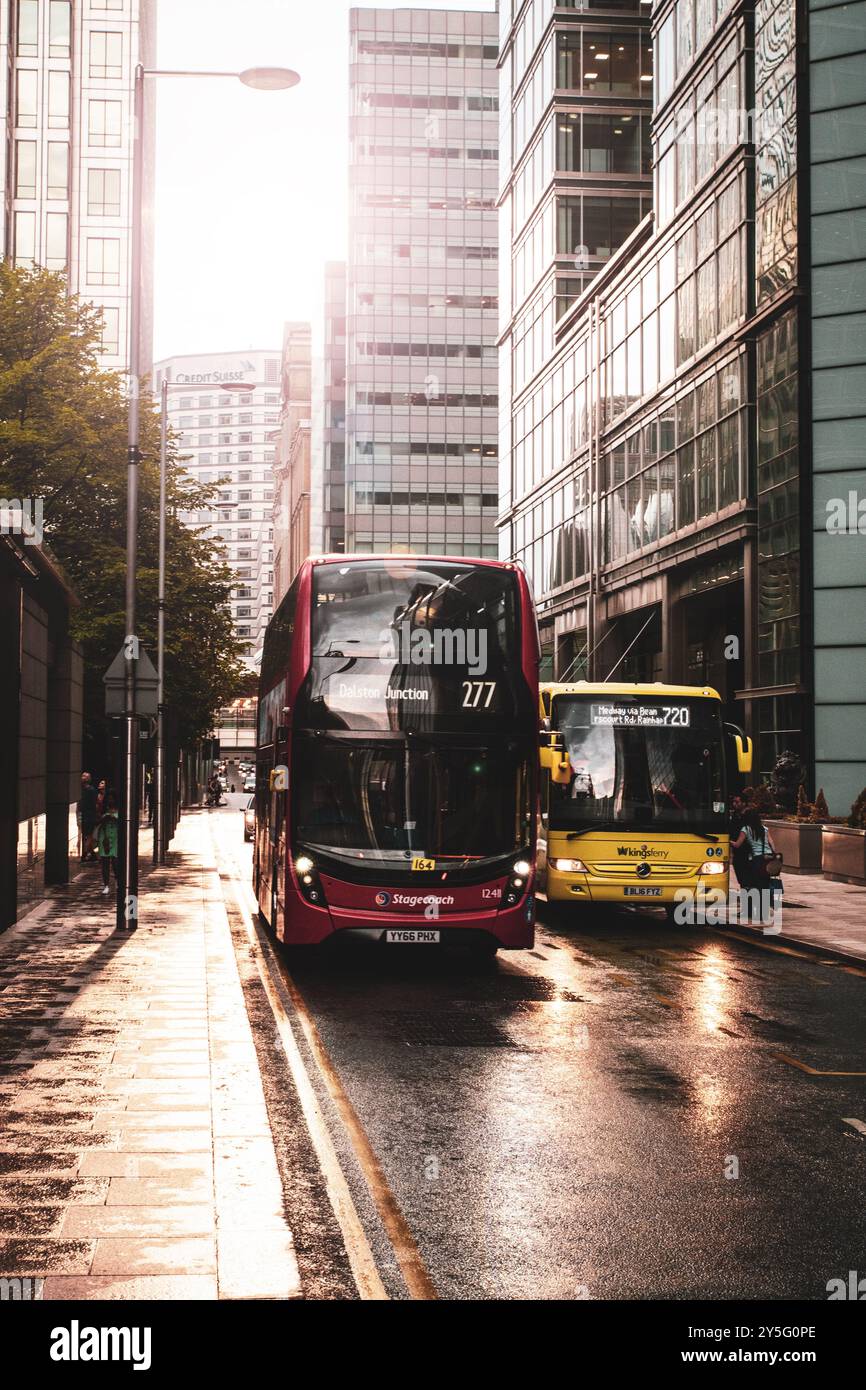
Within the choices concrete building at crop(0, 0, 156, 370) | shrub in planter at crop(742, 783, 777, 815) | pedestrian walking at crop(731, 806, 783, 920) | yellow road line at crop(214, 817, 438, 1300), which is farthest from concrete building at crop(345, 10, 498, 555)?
yellow road line at crop(214, 817, 438, 1300)

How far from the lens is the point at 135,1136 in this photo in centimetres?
752

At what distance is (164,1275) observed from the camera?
5277 mm

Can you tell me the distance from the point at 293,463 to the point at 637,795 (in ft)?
413

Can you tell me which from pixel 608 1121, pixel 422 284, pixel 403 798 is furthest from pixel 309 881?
pixel 422 284

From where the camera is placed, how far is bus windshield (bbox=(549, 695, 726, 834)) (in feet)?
61.6

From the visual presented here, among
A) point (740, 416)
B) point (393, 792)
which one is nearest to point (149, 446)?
point (740, 416)

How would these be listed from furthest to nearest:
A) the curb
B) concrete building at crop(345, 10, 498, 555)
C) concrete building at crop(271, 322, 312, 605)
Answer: concrete building at crop(271, 322, 312, 605), concrete building at crop(345, 10, 498, 555), the curb

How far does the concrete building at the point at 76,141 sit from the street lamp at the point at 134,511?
58196 millimetres

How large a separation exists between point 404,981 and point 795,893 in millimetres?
12755

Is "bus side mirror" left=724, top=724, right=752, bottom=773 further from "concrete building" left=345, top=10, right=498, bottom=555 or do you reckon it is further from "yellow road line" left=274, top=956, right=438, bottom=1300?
"concrete building" left=345, top=10, right=498, bottom=555

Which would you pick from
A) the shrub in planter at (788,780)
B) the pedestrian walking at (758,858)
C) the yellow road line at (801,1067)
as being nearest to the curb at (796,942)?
the pedestrian walking at (758,858)

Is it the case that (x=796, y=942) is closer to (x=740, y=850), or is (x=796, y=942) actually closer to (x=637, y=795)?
(x=637, y=795)

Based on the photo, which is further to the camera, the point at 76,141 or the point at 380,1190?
the point at 76,141

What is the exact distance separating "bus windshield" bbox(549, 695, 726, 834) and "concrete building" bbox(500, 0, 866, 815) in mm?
14266
